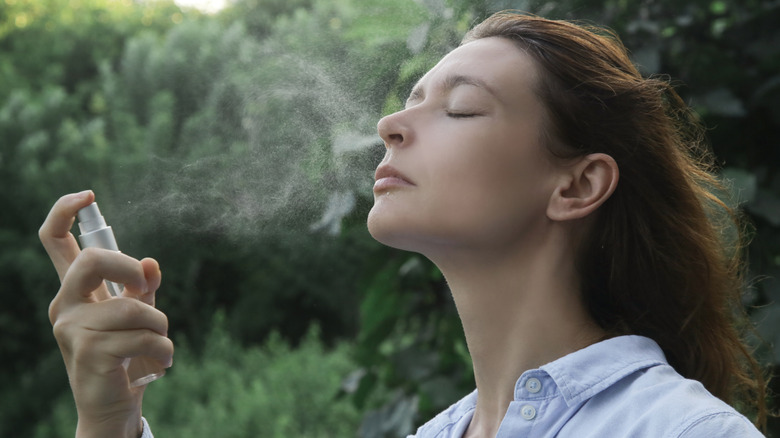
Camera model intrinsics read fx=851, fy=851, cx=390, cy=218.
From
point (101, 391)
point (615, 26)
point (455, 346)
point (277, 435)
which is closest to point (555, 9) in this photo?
point (615, 26)

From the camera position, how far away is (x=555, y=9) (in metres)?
2.16

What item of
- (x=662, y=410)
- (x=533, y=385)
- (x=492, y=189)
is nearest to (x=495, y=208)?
(x=492, y=189)

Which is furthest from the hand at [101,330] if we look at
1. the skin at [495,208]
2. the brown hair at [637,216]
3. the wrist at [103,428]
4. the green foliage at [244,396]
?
the green foliage at [244,396]

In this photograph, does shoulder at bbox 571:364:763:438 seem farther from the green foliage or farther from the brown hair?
the green foliage

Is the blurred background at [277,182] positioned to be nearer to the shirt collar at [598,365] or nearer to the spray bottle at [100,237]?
the spray bottle at [100,237]

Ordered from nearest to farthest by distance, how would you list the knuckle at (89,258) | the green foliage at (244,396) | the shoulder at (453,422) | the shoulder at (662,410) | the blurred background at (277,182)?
1. the shoulder at (662,410)
2. the knuckle at (89,258)
3. the shoulder at (453,422)
4. the blurred background at (277,182)
5. the green foliage at (244,396)

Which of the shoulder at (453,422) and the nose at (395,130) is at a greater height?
the nose at (395,130)

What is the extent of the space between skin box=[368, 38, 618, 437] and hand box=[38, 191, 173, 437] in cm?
39

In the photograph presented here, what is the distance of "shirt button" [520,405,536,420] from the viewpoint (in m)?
1.32

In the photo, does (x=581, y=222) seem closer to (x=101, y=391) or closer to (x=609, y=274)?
(x=609, y=274)

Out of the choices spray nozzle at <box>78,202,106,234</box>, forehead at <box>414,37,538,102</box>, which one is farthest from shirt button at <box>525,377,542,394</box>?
spray nozzle at <box>78,202,106,234</box>

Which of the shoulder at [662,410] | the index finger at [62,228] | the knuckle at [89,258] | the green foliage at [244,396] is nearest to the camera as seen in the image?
the shoulder at [662,410]

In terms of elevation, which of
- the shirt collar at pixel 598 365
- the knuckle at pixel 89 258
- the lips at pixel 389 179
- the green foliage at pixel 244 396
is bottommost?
the green foliage at pixel 244 396

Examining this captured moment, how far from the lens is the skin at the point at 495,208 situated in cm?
136
